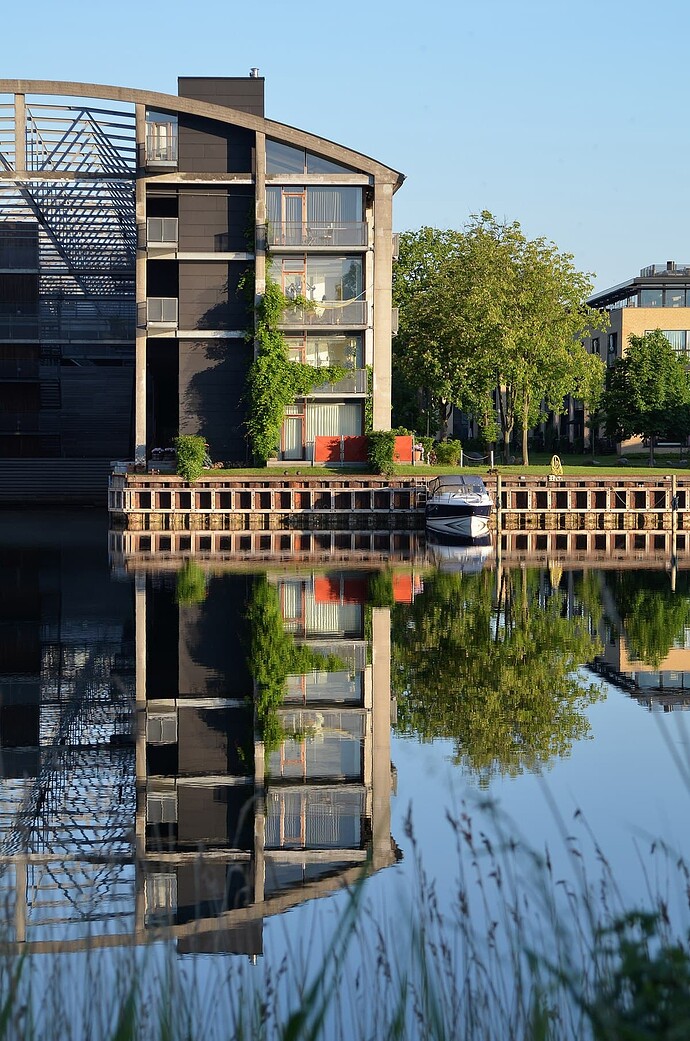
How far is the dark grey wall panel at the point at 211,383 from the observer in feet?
176

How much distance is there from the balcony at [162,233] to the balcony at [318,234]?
12.4ft

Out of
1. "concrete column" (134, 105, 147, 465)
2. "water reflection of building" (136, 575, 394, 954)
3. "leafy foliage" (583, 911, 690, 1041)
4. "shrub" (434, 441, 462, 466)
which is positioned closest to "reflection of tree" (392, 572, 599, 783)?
"water reflection of building" (136, 575, 394, 954)

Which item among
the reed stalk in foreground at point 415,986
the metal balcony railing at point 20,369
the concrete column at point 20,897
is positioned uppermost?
the metal balcony railing at point 20,369

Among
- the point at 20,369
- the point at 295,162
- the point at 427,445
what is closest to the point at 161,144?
the point at 295,162

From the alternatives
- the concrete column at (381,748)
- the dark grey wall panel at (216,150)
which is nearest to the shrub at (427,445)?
the dark grey wall panel at (216,150)

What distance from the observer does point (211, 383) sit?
5356 centimetres

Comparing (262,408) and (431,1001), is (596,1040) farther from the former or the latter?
(262,408)

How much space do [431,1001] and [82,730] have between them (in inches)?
371

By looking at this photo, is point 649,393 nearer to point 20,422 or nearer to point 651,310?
point 651,310

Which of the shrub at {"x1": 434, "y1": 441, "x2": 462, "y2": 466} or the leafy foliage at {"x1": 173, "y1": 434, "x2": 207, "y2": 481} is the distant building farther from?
the leafy foliage at {"x1": 173, "y1": 434, "x2": 207, "y2": 481}

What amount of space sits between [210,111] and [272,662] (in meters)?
37.1

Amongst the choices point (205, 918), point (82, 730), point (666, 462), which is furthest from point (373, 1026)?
point (666, 462)

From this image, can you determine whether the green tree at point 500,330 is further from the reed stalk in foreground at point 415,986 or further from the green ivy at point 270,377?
the reed stalk in foreground at point 415,986

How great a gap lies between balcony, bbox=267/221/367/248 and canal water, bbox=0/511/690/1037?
28.6m
